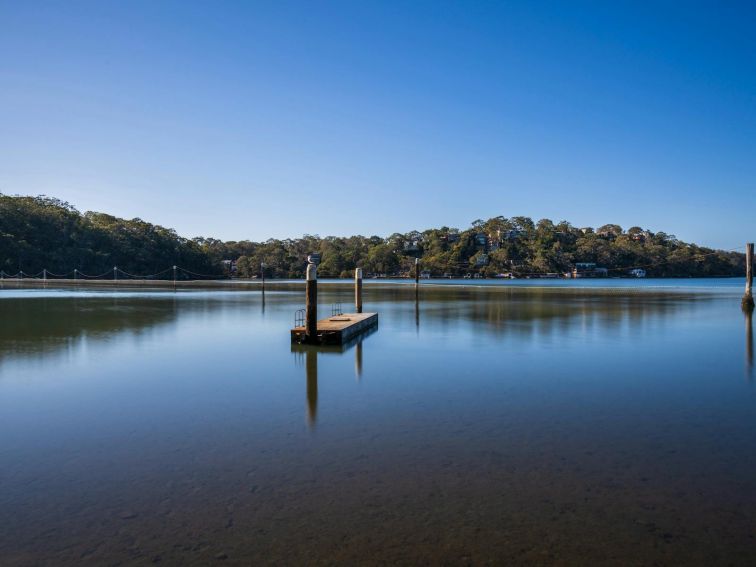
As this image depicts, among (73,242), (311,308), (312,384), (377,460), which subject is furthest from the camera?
(73,242)

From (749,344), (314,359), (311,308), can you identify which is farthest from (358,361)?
(749,344)

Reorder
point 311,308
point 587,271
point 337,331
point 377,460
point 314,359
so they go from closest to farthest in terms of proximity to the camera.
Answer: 1. point 377,460
2. point 314,359
3. point 311,308
4. point 337,331
5. point 587,271

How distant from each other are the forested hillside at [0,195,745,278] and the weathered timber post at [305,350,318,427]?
9551 centimetres

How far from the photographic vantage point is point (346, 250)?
169m

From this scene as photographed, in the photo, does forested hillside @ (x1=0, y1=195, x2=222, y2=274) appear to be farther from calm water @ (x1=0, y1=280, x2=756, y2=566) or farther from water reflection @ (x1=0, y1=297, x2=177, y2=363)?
calm water @ (x1=0, y1=280, x2=756, y2=566)

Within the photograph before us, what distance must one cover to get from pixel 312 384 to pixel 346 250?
6266 inches

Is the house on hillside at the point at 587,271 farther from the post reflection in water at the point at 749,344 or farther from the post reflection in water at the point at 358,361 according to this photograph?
the post reflection in water at the point at 358,361

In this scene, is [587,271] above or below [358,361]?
above

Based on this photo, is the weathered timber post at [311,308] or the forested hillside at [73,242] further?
the forested hillside at [73,242]

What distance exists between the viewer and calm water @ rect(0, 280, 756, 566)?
160 inches

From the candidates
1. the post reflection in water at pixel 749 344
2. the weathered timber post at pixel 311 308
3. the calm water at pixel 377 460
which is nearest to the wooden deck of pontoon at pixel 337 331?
the weathered timber post at pixel 311 308

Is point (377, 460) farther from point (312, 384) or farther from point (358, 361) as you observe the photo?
point (358, 361)

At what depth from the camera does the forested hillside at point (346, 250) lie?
9669 centimetres

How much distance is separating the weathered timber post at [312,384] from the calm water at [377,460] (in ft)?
0.22
